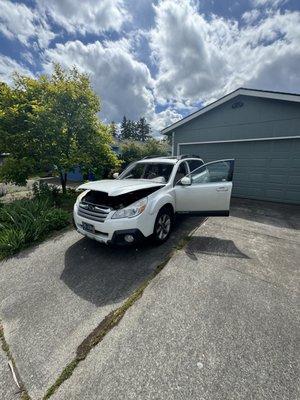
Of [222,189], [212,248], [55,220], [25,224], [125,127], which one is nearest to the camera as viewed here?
[212,248]

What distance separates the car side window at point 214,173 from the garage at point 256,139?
423 centimetres

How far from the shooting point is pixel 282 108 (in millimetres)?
7203

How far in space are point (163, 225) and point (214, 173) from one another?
1.91 m

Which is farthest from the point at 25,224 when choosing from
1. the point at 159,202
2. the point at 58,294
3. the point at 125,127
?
the point at 125,127

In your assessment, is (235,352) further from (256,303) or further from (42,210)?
(42,210)

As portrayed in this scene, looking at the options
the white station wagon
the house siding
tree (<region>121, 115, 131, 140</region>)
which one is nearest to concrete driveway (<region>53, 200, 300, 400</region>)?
the white station wagon

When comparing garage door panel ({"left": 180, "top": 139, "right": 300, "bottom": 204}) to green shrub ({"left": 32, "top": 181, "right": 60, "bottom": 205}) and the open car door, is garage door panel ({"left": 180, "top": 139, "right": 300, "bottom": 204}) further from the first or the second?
green shrub ({"left": 32, "top": 181, "right": 60, "bottom": 205})

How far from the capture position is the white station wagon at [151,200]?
3429 millimetres

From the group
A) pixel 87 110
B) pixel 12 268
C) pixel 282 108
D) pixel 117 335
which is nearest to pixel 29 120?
pixel 87 110

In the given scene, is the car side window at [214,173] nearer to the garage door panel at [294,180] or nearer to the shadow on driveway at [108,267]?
the shadow on driveway at [108,267]

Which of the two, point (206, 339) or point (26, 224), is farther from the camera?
point (26, 224)

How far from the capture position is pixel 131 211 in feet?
11.4

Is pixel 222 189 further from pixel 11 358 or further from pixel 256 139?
pixel 256 139

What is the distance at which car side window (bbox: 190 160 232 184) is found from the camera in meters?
4.66
